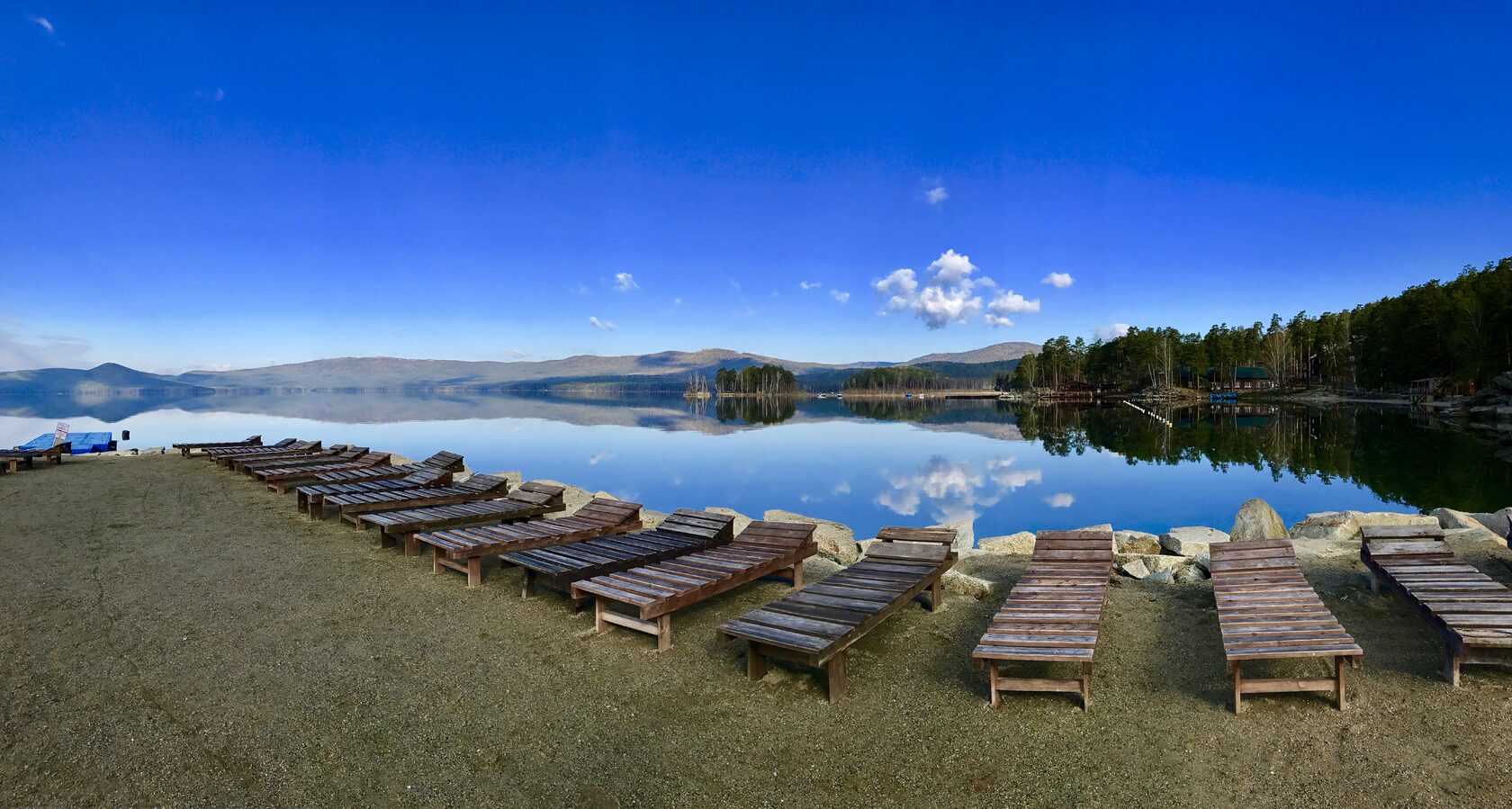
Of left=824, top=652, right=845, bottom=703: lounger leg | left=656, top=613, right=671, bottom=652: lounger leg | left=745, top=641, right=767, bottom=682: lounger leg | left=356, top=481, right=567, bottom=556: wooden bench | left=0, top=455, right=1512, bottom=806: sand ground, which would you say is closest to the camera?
left=0, top=455, right=1512, bottom=806: sand ground

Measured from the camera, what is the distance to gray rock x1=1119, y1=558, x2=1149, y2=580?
417 inches

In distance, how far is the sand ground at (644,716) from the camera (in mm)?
4824

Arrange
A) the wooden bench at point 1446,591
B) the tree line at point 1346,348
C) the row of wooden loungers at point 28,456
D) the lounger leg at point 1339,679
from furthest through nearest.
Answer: the tree line at point 1346,348, the row of wooden loungers at point 28,456, the wooden bench at point 1446,591, the lounger leg at point 1339,679

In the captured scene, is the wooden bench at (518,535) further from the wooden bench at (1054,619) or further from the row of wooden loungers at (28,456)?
the row of wooden loungers at (28,456)

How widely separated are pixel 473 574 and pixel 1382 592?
12633 mm

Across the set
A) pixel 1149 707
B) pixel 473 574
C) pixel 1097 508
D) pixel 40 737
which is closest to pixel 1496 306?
pixel 1097 508

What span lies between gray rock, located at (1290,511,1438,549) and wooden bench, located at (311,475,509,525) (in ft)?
56.1

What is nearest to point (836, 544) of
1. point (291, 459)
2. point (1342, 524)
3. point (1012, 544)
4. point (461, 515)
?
point (1012, 544)

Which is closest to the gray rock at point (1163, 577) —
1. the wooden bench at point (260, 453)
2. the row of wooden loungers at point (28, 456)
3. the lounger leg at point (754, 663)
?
the lounger leg at point (754, 663)

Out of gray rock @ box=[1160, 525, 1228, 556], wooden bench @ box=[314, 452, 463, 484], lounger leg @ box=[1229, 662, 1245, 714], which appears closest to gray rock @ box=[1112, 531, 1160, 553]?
gray rock @ box=[1160, 525, 1228, 556]

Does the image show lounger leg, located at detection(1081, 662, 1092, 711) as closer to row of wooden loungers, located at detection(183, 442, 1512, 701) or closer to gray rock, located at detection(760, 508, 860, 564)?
row of wooden loungers, located at detection(183, 442, 1512, 701)

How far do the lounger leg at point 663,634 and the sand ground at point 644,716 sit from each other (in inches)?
9.2

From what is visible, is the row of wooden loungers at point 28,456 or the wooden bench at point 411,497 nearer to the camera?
the wooden bench at point 411,497

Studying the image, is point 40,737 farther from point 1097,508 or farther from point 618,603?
point 1097,508
